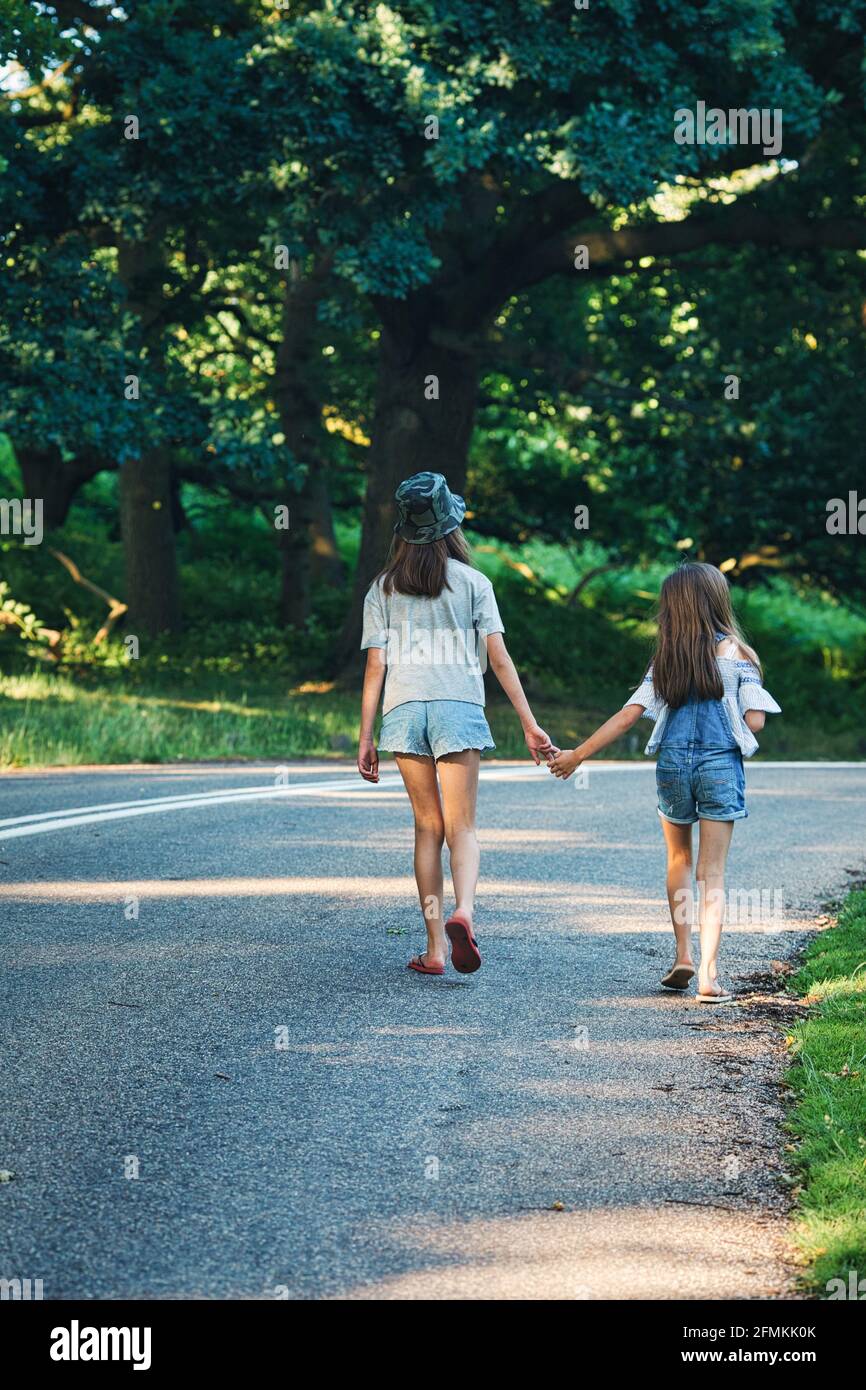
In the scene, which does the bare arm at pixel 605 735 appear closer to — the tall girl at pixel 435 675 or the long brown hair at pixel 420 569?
the tall girl at pixel 435 675

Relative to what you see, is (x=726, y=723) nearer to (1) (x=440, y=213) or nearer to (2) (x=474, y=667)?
(2) (x=474, y=667)

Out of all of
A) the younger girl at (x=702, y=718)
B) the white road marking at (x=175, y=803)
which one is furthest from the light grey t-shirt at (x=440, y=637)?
the white road marking at (x=175, y=803)

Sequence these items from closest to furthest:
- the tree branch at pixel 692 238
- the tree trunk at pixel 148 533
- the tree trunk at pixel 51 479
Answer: the tree branch at pixel 692 238 → the tree trunk at pixel 148 533 → the tree trunk at pixel 51 479

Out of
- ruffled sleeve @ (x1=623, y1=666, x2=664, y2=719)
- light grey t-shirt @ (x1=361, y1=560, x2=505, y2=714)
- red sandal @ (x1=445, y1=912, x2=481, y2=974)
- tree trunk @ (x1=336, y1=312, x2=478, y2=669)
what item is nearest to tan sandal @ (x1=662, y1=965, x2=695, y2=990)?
red sandal @ (x1=445, y1=912, x2=481, y2=974)

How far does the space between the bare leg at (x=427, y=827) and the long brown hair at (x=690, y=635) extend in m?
1.01

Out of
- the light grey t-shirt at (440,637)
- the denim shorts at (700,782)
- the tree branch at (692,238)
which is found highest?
the tree branch at (692,238)

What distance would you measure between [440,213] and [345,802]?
28.0 ft

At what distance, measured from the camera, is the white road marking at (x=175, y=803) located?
10508 millimetres

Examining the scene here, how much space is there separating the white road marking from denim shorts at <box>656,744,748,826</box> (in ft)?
14.9

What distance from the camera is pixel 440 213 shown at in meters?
18.5

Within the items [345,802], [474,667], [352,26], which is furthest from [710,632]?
[352,26]

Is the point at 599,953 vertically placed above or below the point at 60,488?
below

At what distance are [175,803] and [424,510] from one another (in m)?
5.36

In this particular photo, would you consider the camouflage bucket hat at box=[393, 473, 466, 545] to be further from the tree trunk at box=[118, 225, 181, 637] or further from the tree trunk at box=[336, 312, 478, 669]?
the tree trunk at box=[118, 225, 181, 637]
